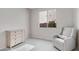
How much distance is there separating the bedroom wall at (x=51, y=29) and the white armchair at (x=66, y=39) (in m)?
0.07

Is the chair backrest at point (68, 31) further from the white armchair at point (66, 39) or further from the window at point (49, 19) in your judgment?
the window at point (49, 19)

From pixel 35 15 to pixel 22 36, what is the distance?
1.16ft

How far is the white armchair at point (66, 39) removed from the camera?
1047 millimetres

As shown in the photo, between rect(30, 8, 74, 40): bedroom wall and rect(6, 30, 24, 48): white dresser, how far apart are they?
0.55 ft

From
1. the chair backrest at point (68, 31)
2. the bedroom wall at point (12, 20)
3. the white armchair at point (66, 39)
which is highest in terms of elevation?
the bedroom wall at point (12, 20)

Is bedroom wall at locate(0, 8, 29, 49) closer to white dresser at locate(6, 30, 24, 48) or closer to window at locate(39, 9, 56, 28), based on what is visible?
white dresser at locate(6, 30, 24, 48)

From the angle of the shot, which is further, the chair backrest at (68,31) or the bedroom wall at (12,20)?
the chair backrest at (68,31)

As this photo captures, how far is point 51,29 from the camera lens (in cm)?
106

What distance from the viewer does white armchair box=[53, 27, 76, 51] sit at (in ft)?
3.43

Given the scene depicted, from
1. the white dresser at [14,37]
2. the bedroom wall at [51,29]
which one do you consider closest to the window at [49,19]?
the bedroom wall at [51,29]

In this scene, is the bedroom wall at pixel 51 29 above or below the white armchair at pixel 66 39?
above
